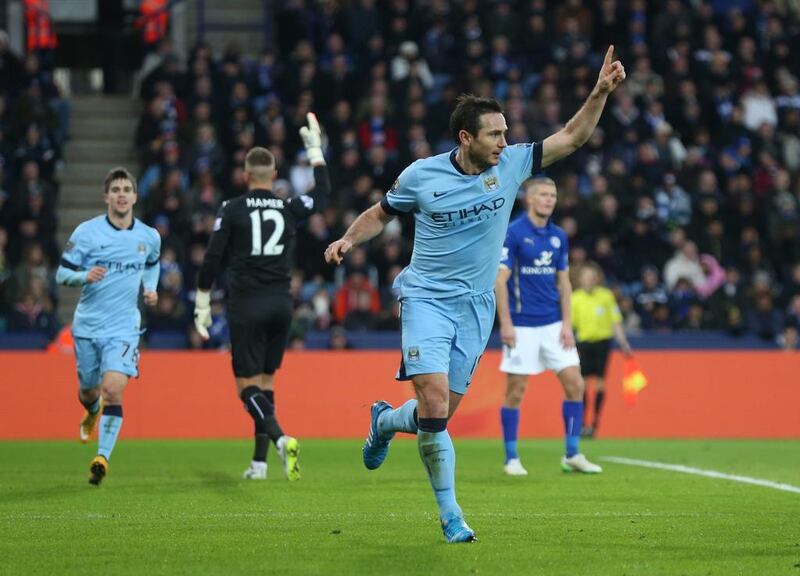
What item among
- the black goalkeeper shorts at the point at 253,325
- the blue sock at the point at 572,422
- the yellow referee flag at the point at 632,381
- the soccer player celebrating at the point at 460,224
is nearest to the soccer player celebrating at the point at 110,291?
the black goalkeeper shorts at the point at 253,325

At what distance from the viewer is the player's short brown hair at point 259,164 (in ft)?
38.4

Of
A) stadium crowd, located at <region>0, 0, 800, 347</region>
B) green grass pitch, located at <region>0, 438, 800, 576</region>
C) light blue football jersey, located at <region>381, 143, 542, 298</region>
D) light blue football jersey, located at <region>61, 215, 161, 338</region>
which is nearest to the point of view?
green grass pitch, located at <region>0, 438, 800, 576</region>

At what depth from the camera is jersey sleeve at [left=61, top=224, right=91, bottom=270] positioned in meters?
11.5

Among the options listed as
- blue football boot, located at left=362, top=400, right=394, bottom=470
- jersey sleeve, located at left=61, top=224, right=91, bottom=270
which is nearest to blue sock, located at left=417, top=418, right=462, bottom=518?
blue football boot, located at left=362, top=400, right=394, bottom=470

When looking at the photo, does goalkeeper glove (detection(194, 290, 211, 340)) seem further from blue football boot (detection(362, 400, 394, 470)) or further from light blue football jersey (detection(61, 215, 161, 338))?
blue football boot (detection(362, 400, 394, 470))

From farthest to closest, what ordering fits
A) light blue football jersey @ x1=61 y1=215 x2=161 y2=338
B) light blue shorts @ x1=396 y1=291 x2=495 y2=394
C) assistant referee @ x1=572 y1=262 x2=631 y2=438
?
1. assistant referee @ x1=572 y1=262 x2=631 y2=438
2. light blue football jersey @ x1=61 y1=215 x2=161 y2=338
3. light blue shorts @ x1=396 y1=291 x2=495 y2=394

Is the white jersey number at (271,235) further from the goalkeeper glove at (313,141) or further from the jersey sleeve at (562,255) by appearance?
the jersey sleeve at (562,255)

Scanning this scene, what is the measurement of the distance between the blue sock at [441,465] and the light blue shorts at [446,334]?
0.32 meters

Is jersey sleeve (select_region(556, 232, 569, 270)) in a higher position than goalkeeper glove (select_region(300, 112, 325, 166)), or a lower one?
lower

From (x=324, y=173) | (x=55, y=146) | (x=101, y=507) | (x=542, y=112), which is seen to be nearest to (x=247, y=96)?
(x=55, y=146)

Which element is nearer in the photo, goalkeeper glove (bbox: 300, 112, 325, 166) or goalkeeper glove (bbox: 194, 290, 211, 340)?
goalkeeper glove (bbox: 194, 290, 211, 340)

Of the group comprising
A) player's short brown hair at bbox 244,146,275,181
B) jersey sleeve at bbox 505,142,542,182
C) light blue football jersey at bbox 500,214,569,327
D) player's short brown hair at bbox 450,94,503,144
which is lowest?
light blue football jersey at bbox 500,214,569,327

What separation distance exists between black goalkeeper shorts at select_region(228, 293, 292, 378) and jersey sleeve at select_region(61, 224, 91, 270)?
121 centimetres

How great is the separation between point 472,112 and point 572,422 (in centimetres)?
550
